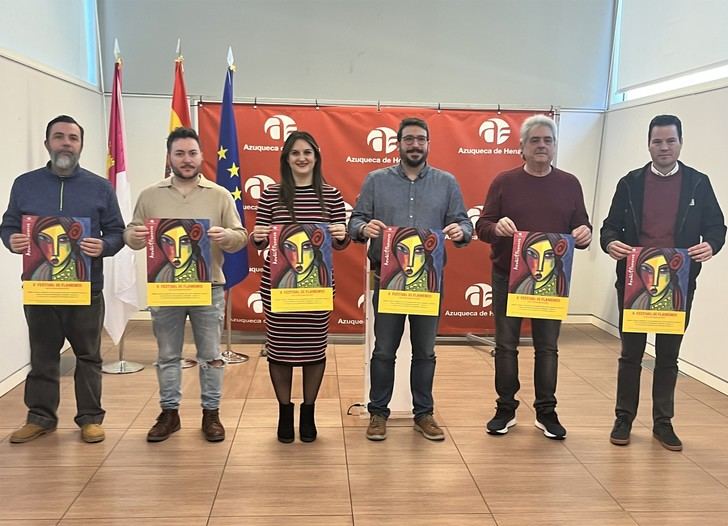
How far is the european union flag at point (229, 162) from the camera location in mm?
4461

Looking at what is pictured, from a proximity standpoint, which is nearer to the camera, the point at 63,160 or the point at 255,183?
the point at 63,160

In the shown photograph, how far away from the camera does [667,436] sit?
3.19 metres

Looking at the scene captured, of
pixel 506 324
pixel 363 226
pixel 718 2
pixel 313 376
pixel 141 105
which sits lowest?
pixel 313 376

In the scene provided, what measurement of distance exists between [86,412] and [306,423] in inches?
43.3

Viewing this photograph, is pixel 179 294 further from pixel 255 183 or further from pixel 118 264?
pixel 255 183

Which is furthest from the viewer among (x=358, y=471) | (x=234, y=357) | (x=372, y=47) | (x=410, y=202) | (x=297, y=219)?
(x=372, y=47)

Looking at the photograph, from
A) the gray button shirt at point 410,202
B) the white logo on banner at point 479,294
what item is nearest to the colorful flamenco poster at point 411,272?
the gray button shirt at point 410,202

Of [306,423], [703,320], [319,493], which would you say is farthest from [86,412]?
[703,320]

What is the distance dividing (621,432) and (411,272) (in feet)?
4.52

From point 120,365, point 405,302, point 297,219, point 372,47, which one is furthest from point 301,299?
point 372,47

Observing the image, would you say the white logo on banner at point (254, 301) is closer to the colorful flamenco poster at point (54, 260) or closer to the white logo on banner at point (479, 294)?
the white logo on banner at point (479, 294)

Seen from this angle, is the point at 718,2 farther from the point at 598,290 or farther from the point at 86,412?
the point at 86,412

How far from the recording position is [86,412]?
3160mm

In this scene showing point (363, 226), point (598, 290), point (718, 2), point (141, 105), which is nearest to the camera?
point (363, 226)
